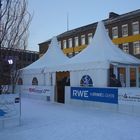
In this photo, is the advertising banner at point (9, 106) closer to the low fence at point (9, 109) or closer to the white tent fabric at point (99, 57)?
the low fence at point (9, 109)

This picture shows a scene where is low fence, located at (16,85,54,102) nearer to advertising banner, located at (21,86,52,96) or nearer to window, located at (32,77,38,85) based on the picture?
advertising banner, located at (21,86,52,96)

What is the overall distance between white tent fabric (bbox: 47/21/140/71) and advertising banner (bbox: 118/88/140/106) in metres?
3.33

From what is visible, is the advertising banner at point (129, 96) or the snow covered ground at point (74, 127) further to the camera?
the advertising banner at point (129, 96)

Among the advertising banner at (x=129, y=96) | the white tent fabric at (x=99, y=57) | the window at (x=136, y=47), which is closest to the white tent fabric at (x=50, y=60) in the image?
the white tent fabric at (x=99, y=57)

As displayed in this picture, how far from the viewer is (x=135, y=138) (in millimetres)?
8602

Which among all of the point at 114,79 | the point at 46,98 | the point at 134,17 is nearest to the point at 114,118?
the point at 114,79

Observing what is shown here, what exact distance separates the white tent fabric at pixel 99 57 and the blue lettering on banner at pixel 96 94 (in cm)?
167

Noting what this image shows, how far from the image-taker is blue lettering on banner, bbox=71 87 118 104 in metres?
14.6

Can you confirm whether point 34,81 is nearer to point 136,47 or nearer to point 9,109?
point 9,109

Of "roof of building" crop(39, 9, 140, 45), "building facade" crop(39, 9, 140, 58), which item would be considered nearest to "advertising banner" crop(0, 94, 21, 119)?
"building facade" crop(39, 9, 140, 58)

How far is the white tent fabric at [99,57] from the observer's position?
1753cm

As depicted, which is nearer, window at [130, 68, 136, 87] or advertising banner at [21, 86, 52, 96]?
advertising banner at [21, 86, 52, 96]

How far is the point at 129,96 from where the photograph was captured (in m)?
13.6

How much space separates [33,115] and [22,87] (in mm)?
10189
